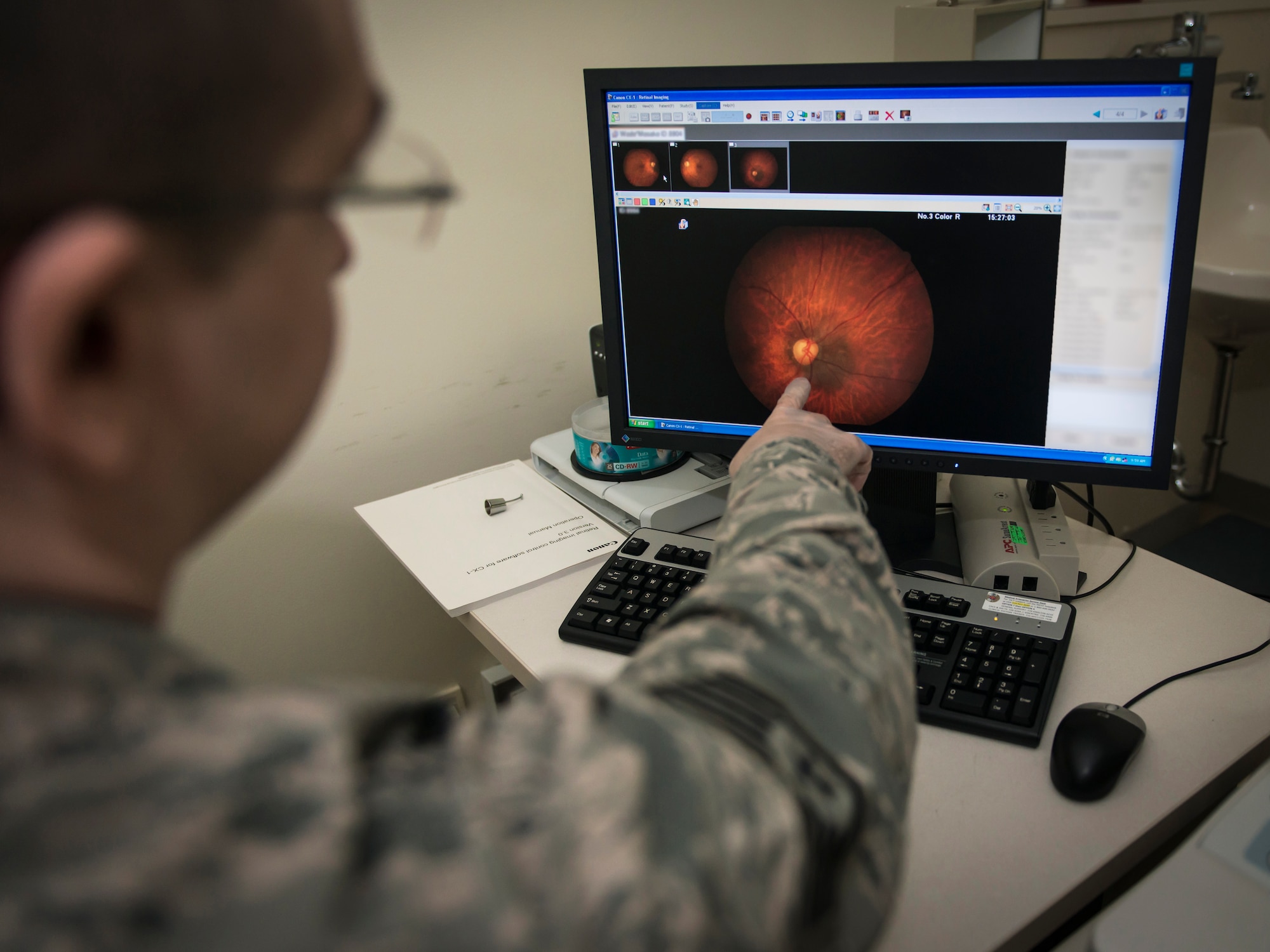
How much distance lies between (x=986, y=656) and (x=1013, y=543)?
7.1 inches

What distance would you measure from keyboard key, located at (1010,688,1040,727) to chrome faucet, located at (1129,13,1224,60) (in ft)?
4.67

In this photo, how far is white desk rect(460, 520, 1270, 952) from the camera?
0.58 metres

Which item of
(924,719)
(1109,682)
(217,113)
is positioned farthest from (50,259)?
(1109,682)

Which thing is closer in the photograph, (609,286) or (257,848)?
(257,848)

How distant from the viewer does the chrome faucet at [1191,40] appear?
5.25 feet

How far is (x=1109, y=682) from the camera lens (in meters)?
0.76

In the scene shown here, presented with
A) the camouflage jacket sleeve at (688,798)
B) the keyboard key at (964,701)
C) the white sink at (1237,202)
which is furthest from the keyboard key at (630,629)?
the white sink at (1237,202)

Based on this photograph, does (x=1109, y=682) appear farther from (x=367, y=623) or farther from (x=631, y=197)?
(x=367, y=623)

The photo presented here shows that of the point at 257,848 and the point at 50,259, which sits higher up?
the point at 50,259

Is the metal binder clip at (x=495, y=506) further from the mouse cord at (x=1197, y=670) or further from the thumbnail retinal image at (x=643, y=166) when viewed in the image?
the mouse cord at (x=1197, y=670)

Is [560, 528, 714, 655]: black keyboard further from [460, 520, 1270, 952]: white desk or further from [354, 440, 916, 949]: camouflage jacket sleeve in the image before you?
[354, 440, 916, 949]: camouflage jacket sleeve

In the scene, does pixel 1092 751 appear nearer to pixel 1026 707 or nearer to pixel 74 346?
pixel 1026 707

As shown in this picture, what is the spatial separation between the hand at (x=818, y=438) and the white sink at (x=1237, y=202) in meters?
1.26

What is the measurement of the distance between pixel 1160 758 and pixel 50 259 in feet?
2.52
